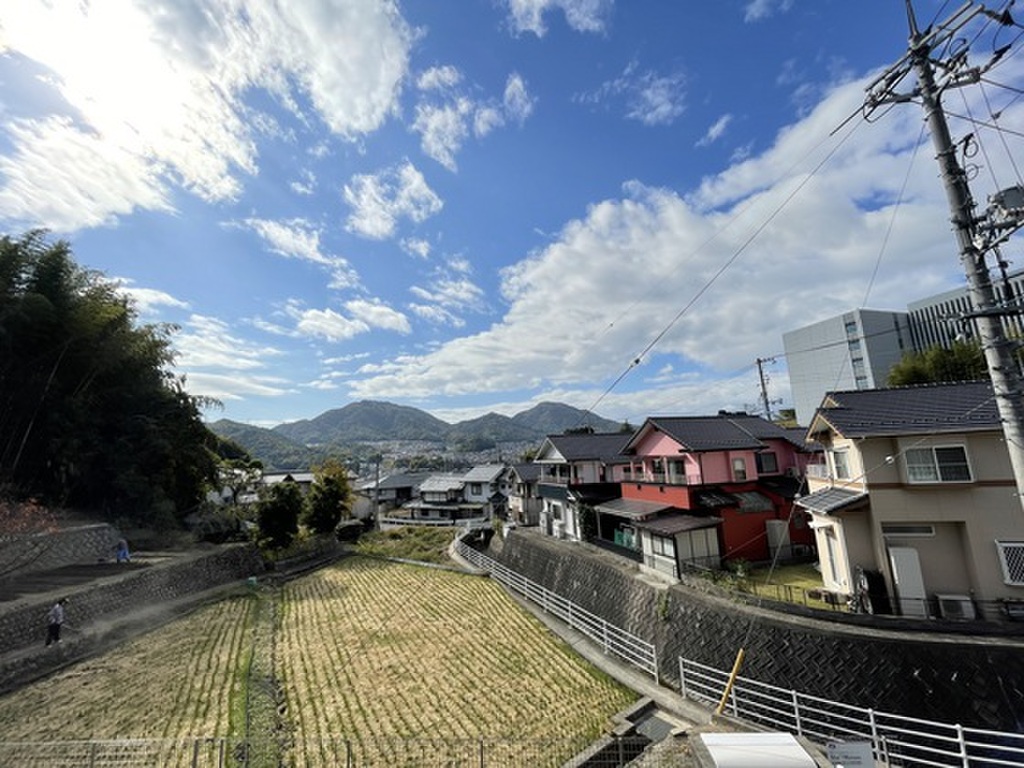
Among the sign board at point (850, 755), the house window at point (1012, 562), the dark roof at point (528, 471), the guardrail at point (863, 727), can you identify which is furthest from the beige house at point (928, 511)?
the dark roof at point (528, 471)

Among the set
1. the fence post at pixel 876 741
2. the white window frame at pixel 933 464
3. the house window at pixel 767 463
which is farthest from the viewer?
the house window at pixel 767 463

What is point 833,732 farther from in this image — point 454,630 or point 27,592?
point 27,592

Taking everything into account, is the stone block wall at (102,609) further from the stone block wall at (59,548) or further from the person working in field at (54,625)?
the stone block wall at (59,548)

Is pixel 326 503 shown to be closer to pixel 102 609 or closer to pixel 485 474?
pixel 102 609

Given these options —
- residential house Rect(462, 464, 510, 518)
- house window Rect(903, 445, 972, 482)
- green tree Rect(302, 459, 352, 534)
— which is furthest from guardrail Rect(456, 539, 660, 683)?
residential house Rect(462, 464, 510, 518)

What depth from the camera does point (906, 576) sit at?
1088cm

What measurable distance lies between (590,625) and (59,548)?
21.6m

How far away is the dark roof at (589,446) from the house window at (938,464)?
1517cm

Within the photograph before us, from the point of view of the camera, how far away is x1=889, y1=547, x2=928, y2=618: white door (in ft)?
35.2

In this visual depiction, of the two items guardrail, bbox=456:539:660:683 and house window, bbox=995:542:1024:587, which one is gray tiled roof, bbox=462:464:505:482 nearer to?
guardrail, bbox=456:539:660:683

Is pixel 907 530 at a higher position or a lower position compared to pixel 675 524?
higher

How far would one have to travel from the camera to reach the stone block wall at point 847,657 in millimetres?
8367

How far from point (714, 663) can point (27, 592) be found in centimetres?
2168

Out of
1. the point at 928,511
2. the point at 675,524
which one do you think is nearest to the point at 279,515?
the point at 675,524
